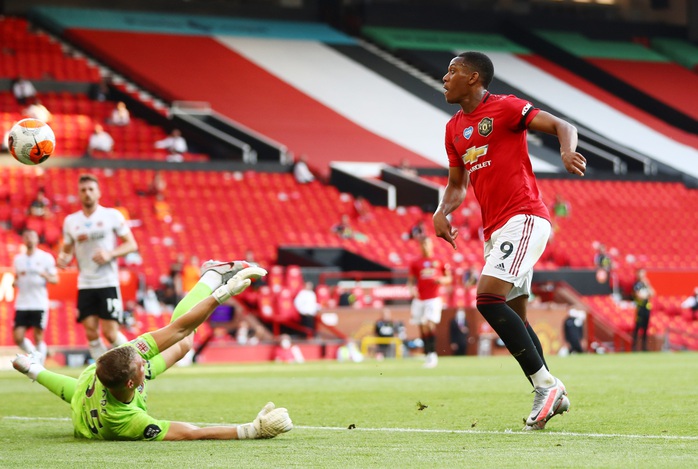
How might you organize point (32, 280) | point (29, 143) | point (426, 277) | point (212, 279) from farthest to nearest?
point (426, 277), point (32, 280), point (29, 143), point (212, 279)

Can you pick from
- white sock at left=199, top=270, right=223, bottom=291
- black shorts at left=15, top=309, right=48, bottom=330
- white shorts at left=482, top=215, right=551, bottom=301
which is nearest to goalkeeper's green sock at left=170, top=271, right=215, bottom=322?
white sock at left=199, top=270, right=223, bottom=291

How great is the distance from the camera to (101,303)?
40.6 feet

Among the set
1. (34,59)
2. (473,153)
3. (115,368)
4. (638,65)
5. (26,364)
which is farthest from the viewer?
(638,65)

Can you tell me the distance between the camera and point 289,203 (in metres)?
30.7

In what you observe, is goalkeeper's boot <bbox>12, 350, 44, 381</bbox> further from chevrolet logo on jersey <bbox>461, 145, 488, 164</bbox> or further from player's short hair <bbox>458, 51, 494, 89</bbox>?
player's short hair <bbox>458, 51, 494, 89</bbox>

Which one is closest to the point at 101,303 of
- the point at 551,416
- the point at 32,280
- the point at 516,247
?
the point at 32,280

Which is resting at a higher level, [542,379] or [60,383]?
[542,379]

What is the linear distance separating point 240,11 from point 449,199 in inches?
1348

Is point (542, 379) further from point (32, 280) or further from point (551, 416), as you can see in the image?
point (32, 280)

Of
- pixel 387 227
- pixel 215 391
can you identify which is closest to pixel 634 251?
pixel 387 227

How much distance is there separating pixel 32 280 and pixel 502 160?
1055cm

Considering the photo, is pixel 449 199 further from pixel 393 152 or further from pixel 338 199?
pixel 393 152

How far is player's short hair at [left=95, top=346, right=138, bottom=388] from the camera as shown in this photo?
21.3ft

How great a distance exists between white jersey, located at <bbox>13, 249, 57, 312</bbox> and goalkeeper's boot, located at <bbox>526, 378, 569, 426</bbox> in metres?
10.6
